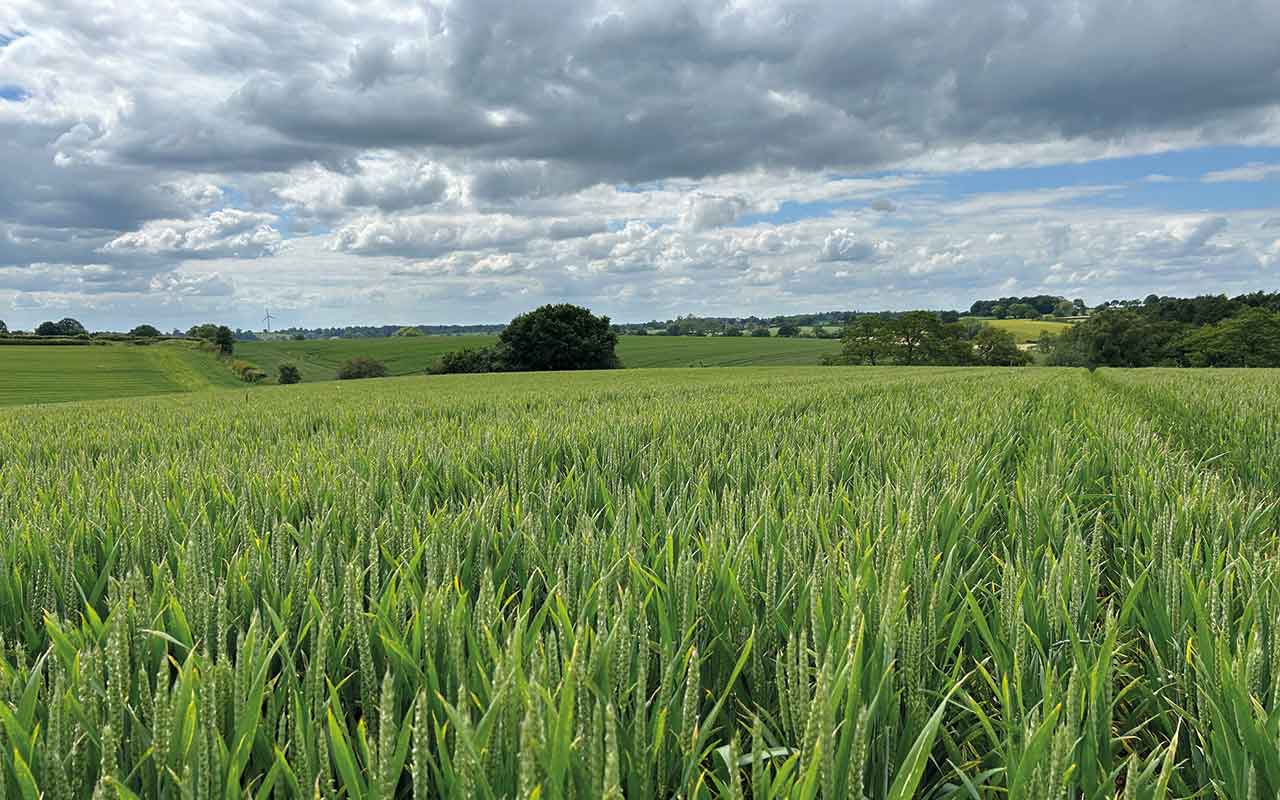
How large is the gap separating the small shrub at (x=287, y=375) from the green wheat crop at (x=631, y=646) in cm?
7266

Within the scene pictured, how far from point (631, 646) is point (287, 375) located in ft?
251

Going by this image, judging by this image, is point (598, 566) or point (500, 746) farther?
point (598, 566)

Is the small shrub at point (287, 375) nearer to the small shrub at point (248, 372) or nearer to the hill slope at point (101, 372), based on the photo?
the small shrub at point (248, 372)

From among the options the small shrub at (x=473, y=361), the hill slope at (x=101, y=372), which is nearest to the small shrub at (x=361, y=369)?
the small shrub at (x=473, y=361)

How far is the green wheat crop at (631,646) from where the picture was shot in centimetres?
92

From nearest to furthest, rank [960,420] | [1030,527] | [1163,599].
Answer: [1163,599] < [1030,527] < [960,420]

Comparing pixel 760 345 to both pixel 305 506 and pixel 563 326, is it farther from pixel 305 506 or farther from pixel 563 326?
pixel 305 506

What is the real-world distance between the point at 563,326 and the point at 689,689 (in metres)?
69.0

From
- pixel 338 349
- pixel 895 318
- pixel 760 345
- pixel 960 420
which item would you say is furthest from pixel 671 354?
pixel 960 420

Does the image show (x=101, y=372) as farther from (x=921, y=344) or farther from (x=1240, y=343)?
(x=1240, y=343)

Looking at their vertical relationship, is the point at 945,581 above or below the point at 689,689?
below

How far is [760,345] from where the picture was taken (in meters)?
96.6

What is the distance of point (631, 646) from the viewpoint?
122 centimetres

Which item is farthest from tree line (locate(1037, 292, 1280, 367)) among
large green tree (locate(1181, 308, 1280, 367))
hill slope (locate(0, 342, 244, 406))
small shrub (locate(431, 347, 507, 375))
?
hill slope (locate(0, 342, 244, 406))
